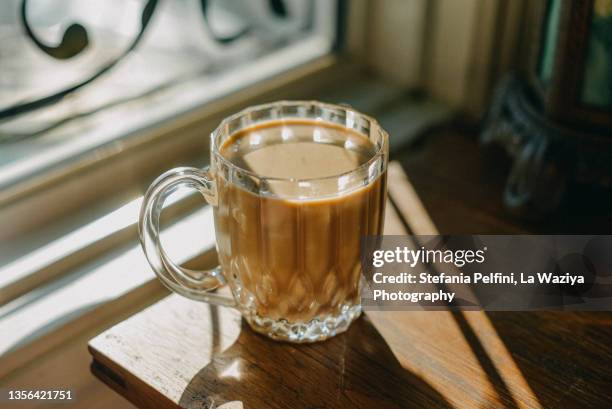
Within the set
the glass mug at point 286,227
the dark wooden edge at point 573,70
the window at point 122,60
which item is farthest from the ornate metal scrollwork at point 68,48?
the dark wooden edge at point 573,70

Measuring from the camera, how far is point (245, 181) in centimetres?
50

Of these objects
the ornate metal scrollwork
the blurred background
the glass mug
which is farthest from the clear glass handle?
the ornate metal scrollwork

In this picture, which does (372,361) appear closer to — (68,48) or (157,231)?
(157,231)

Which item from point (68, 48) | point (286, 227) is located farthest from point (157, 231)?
point (68, 48)

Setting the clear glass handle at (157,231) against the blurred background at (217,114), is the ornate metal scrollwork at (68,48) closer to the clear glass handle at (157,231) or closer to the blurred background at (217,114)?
the blurred background at (217,114)

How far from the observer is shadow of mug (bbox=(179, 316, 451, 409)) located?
19.9 inches

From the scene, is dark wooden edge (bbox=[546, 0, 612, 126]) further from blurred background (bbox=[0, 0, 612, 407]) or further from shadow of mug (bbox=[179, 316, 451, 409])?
shadow of mug (bbox=[179, 316, 451, 409])

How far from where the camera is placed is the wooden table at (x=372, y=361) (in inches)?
20.1

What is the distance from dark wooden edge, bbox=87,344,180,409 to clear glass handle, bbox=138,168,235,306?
7cm

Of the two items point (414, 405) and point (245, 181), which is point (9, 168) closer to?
point (245, 181)

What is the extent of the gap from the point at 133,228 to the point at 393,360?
282mm

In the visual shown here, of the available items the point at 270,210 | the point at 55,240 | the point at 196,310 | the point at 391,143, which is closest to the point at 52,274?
the point at 55,240

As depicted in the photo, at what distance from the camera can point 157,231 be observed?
0.53 meters

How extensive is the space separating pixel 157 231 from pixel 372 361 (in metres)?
0.17
